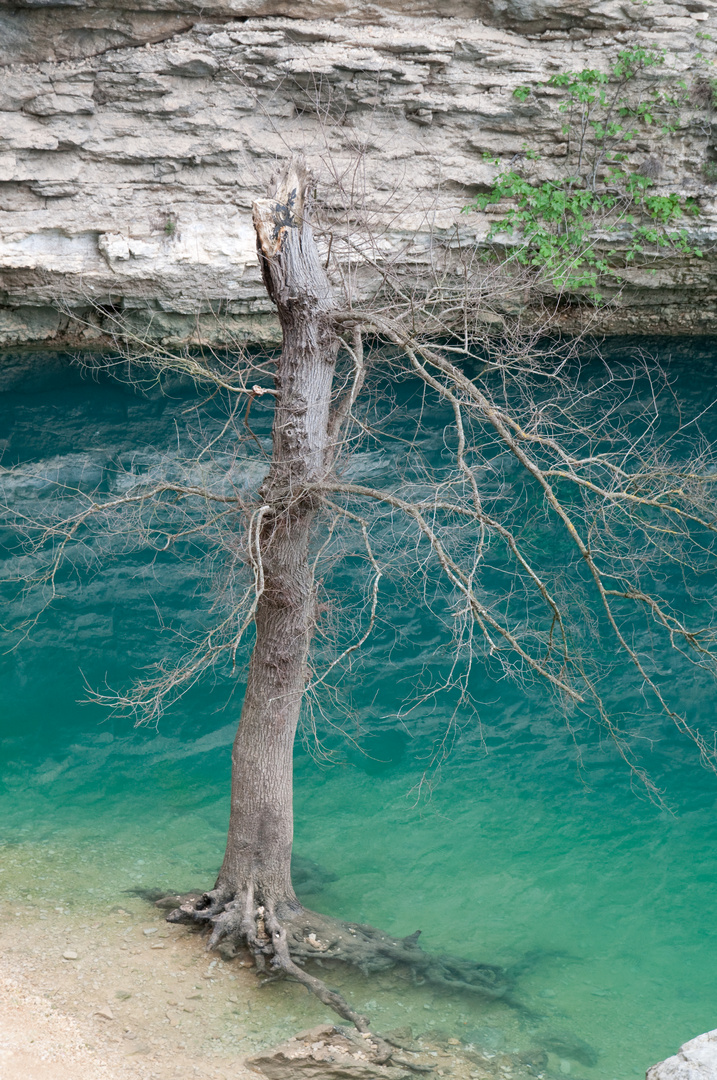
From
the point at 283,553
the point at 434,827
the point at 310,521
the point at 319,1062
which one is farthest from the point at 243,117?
the point at 319,1062

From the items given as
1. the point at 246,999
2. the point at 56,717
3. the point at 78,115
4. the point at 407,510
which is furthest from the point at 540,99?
the point at 246,999

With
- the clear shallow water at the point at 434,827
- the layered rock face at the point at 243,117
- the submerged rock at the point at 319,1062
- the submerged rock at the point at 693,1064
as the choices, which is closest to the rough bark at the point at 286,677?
the submerged rock at the point at 319,1062

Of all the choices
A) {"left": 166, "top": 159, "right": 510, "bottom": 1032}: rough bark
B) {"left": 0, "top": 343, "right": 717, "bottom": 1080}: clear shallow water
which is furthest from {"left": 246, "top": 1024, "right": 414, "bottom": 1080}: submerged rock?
{"left": 0, "top": 343, "right": 717, "bottom": 1080}: clear shallow water

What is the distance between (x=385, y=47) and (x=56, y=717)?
774 cm

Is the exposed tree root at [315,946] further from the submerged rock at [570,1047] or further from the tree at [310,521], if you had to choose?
the submerged rock at [570,1047]

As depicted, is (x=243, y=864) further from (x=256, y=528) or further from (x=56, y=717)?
(x=56, y=717)

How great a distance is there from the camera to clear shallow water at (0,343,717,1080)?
19.2 ft

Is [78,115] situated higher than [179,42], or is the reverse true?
[179,42]

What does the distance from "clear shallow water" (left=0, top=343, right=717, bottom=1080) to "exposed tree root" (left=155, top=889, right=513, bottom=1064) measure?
0.20 metres

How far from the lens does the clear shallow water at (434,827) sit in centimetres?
586

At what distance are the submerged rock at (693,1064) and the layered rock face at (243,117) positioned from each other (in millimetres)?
7700

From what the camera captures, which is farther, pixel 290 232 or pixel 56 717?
pixel 56 717

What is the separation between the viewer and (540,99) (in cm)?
970

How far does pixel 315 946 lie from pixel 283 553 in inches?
96.3
